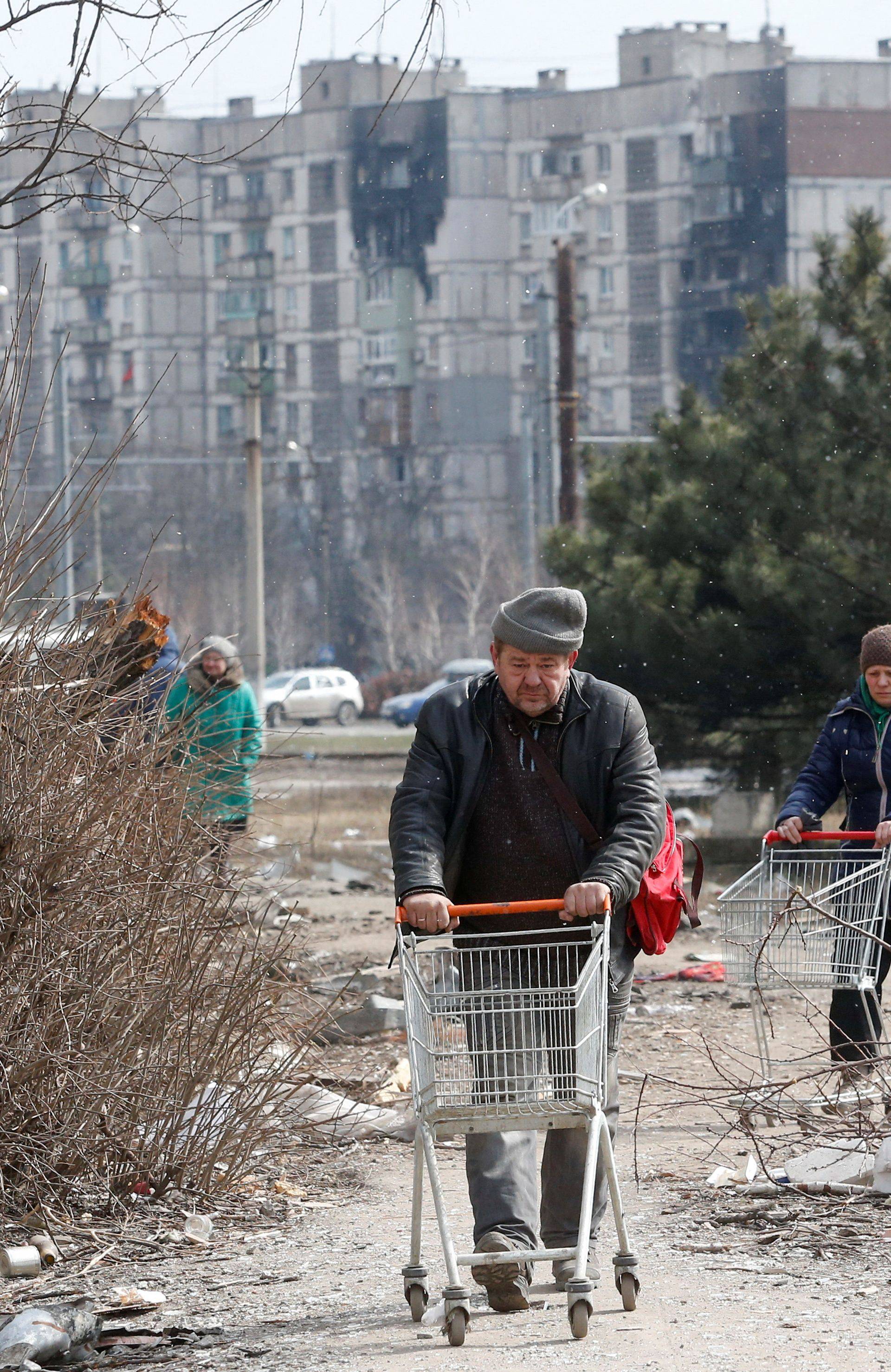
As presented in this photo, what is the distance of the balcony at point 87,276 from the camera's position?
72.2m

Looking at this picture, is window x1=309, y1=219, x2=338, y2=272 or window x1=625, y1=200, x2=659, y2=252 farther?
window x1=309, y1=219, x2=338, y2=272

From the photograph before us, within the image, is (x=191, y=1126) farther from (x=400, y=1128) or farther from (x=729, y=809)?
(x=729, y=809)

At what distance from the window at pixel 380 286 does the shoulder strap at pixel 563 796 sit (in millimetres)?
65606

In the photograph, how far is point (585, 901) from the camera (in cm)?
456

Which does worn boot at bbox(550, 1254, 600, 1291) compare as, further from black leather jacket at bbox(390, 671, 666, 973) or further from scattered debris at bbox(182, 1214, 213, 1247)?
scattered debris at bbox(182, 1214, 213, 1247)

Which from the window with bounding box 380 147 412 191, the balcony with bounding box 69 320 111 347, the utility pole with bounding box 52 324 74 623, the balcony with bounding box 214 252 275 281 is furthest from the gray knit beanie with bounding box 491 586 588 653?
the balcony with bounding box 69 320 111 347

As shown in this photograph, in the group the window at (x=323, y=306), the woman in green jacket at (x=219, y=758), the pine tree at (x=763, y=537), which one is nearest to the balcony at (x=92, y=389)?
the window at (x=323, y=306)

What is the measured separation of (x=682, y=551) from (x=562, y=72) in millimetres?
58472

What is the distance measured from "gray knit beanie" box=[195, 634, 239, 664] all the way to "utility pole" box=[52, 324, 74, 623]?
0.60 metres

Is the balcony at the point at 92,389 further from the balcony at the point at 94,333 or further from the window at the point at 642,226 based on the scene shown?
the window at the point at 642,226

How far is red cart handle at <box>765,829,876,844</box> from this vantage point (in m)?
→ 6.81

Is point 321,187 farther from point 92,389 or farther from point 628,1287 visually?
point 628,1287

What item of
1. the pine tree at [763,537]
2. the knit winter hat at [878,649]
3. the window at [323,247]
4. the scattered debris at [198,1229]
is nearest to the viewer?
the scattered debris at [198,1229]

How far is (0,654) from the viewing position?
5555mm
